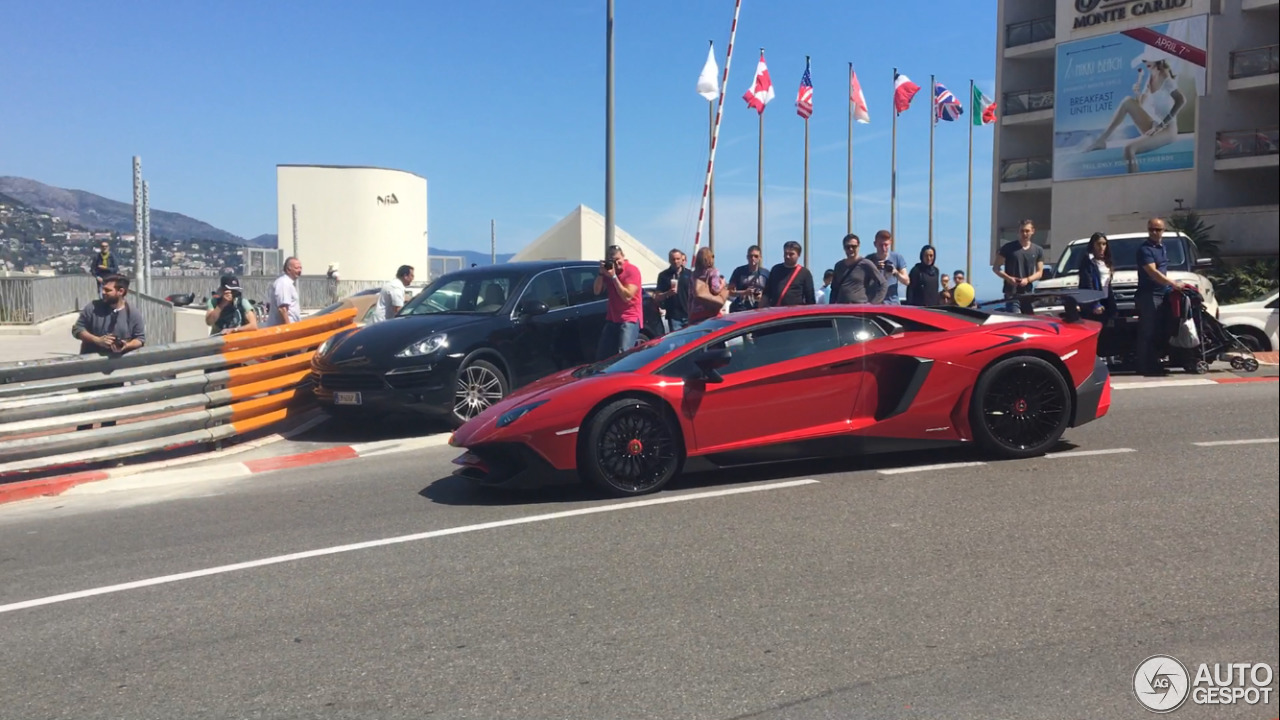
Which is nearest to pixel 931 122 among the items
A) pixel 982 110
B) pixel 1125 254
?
pixel 982 110

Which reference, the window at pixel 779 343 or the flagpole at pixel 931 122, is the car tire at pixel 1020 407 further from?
the flagpole at pixel 931 122

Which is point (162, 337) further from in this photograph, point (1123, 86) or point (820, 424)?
point (1123, 86)

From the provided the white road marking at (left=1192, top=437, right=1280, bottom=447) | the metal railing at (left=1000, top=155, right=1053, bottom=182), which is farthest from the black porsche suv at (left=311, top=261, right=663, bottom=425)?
the metal railing at (left=1000, top=155, right=1053, bottom=182)

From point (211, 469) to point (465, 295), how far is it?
10.8 ft

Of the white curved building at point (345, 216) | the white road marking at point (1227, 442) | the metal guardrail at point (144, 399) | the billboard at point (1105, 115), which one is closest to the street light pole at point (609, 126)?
the metal guardrail at point (144, 399)

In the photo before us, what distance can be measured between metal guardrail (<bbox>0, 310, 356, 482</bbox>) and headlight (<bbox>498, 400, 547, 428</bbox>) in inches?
160

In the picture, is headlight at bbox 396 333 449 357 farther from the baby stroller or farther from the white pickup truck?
the baby stroller

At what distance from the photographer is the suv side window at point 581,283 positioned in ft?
38.5

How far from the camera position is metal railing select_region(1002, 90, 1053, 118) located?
40.9 meters

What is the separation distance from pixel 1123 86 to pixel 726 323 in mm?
33238

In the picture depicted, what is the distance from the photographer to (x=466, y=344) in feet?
34.1

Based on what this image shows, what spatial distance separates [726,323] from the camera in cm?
770

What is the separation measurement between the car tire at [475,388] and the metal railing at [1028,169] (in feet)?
116

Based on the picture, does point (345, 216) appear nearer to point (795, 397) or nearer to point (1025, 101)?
point (1025, 101)
